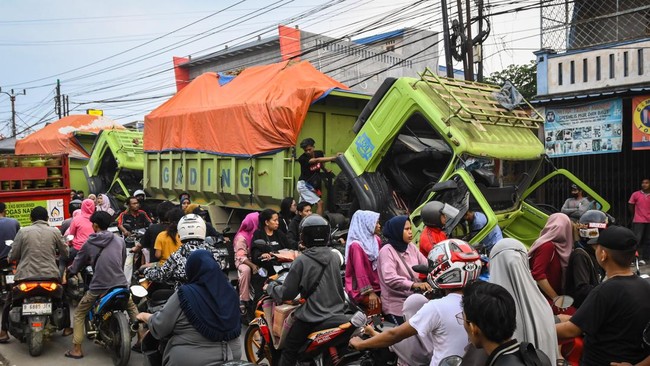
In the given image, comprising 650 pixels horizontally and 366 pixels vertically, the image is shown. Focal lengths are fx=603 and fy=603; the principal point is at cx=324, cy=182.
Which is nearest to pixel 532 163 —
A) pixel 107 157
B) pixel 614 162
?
pixel 614 162

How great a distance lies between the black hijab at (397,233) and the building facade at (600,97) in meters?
8.09

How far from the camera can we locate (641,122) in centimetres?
1070

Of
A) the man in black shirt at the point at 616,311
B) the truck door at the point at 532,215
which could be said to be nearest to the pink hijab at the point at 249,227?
the truck door at the point at 532,215

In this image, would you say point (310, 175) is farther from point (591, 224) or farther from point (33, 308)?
point (591, 224)

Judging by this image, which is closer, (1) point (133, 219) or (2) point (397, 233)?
(2) point (397, 233)

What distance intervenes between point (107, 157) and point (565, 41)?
11.4 metres

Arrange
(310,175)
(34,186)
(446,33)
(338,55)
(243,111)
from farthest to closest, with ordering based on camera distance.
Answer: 1. (338,55)
2. (446,33)
3. (34,186)
4. (243,111)
5. (310,175)

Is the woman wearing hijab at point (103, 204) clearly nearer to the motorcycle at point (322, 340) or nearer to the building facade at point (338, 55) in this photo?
the motorcycle at point (322, 340)

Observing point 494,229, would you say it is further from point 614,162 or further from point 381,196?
point 614,162

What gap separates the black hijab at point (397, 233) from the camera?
4461 millimetres

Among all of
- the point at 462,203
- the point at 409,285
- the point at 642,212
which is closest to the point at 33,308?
the point at 409,285

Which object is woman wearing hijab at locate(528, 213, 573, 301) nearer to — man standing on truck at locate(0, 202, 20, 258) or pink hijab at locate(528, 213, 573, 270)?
pink hijab at locate(528, 213, 573, 270)

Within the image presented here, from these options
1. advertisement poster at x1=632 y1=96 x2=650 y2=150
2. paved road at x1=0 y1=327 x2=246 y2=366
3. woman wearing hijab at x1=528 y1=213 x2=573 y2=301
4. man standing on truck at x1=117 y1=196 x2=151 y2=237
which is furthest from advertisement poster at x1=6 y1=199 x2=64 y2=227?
advertisement poster at x1=632 y1=96 x2=650 y2=150

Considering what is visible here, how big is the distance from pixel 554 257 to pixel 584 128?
804 cm
